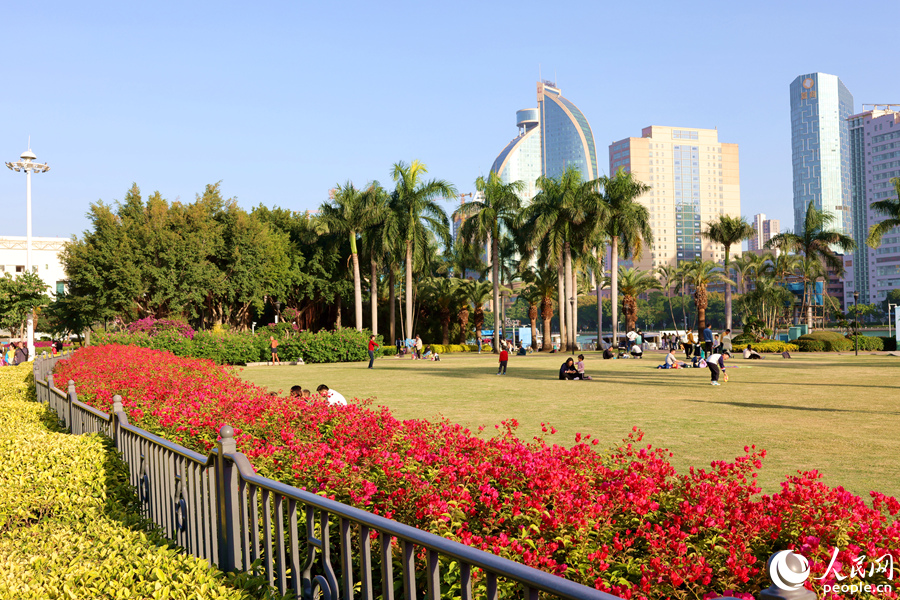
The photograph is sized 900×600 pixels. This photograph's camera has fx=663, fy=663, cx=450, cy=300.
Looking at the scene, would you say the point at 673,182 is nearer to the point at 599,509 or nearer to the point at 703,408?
the point at 703,408

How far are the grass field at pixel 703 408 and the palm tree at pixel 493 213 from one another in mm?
22327

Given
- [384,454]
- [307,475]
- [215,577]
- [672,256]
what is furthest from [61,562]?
[672,256]

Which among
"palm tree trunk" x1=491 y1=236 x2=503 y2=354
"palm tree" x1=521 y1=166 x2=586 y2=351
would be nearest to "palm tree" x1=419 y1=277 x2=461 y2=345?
"palm tree trunk" x1=491 y1=236 x2=503 y2=354

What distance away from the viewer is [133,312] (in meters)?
44.9

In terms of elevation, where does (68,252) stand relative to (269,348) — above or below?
above

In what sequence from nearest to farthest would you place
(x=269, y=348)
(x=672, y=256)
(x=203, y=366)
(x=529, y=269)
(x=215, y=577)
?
(x=215, y=577), (x=203, y=366), (x=269, y=348), (x=529, y=269), (x=672, y=256)

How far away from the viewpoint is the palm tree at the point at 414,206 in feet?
151

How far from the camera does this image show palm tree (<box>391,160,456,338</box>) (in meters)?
46.0

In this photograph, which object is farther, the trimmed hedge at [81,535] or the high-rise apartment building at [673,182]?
the high-rise apartment building at [673,182]

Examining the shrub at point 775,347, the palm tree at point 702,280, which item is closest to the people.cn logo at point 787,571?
the shrub at point 775,347

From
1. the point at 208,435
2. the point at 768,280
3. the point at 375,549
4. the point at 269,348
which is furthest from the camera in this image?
the point at 768,280

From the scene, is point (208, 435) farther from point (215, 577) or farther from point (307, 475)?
point (215, 577)

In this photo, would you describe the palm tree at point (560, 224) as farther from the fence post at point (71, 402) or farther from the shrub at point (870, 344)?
the fence post at point (71, 402)

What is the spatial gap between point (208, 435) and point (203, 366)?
8.17 meters
